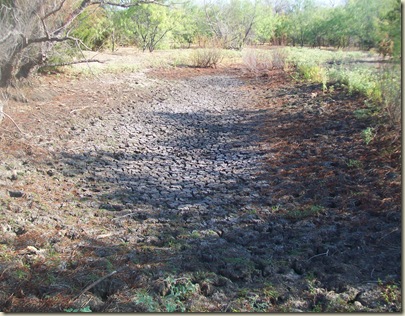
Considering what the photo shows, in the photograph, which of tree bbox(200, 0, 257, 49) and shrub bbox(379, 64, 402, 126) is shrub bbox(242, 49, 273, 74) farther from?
shrub bbox(379, 64, 402, 126)

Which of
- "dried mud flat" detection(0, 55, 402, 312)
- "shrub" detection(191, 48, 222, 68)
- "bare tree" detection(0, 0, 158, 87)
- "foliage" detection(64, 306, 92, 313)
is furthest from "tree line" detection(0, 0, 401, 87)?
"foliage" detection(64, 306, 92, 313)

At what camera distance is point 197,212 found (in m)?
4.18

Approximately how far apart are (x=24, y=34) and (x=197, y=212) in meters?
5.31

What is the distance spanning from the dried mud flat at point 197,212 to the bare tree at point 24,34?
812mm

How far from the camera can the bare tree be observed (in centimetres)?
732

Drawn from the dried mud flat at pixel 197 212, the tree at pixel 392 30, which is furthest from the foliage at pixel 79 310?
the tree at pixel 392 30

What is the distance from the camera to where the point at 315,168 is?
16.7 ft

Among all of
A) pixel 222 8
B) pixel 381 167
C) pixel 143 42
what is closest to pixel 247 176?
pixel 381 167

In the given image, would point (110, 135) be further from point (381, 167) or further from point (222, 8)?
point (222, 8)

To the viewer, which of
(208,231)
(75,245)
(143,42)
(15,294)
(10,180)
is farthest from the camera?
(143,42)

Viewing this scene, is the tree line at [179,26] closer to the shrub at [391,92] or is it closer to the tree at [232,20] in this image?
the tree at [232,20]

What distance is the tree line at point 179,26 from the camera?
6774 mm

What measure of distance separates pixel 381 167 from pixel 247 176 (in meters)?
1.55

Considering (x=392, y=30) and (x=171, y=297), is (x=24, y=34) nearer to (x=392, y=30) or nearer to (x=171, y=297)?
(x=392, y=30)
